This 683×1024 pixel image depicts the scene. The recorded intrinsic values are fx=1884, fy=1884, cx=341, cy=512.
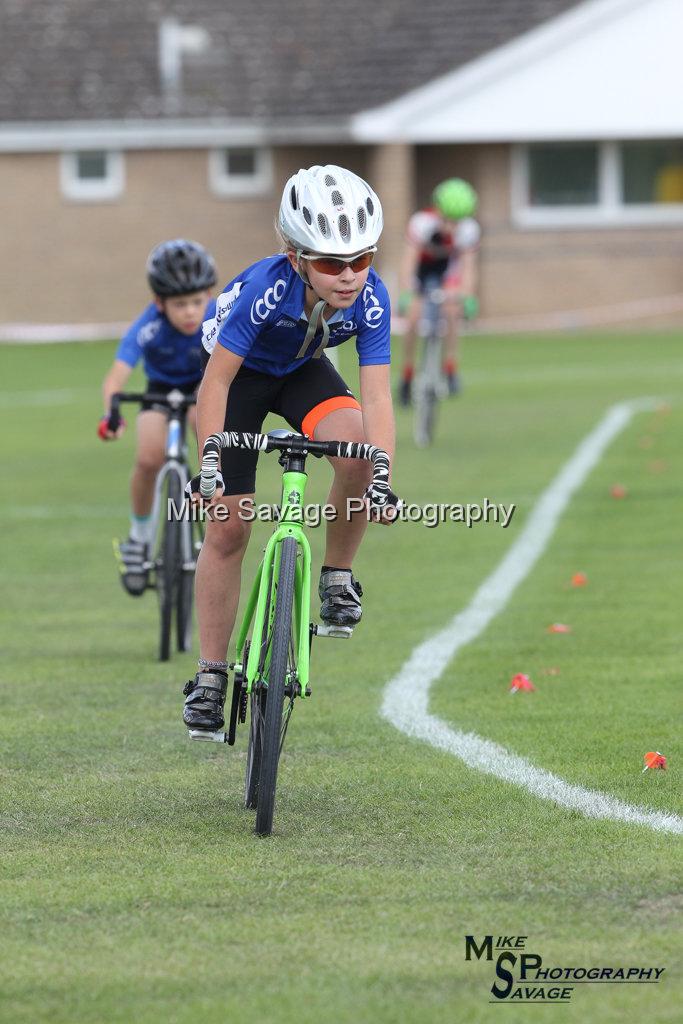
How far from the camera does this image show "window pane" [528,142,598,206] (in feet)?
130

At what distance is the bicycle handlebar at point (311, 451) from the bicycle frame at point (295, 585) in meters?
0.16

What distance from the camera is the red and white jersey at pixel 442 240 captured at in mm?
18812

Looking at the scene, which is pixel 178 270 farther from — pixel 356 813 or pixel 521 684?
pixel 356 813

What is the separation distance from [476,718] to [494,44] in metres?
32.8

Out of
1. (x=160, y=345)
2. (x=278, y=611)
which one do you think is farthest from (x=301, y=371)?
(x=160, y=345)

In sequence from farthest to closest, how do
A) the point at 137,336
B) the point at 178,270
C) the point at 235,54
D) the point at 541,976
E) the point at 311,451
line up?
the point at 235,54 → the point at 137,336 → the point at 178,270 → the point at 311,451 → the point at 541,976

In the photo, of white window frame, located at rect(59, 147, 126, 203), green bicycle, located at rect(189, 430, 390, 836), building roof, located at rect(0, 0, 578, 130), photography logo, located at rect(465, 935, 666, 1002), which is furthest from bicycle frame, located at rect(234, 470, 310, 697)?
white window frame, located at rect(59, 147, 126, 203)

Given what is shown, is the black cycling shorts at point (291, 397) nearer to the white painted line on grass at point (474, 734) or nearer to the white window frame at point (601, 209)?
the white painted line on grass at point (474, 734)

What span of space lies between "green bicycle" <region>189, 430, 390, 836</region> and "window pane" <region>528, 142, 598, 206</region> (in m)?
34.3

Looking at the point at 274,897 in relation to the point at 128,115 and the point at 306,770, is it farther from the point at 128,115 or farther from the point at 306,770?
the point at 128,115

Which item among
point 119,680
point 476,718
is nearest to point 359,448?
point 476,718

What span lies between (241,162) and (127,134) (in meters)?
2.53

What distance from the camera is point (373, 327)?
6539mm

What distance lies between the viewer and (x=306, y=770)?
7012 mm
